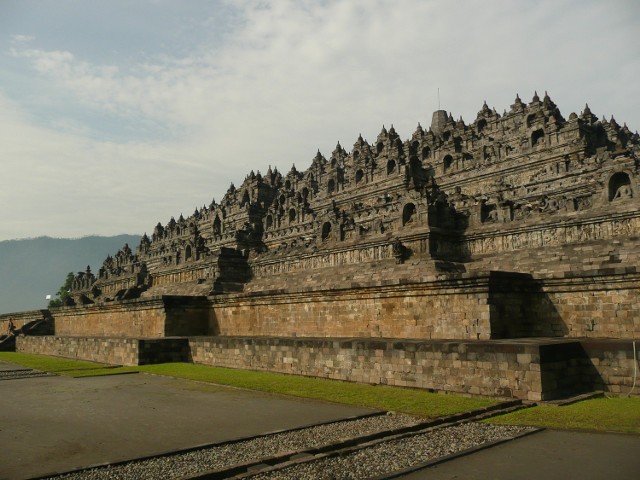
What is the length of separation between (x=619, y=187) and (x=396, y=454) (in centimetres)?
1924

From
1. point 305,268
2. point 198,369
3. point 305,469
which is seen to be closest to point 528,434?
point 305,469

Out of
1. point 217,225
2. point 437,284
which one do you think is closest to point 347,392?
point 437,284

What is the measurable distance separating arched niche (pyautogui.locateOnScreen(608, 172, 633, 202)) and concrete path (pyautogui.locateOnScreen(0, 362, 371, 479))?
16653mm

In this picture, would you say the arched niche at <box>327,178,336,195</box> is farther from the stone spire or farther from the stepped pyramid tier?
the stone spire

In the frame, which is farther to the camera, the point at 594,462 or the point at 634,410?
the point at 634,410

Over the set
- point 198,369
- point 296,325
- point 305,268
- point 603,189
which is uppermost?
point 603,189

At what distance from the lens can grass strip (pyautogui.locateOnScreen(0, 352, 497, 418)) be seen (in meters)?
11.2

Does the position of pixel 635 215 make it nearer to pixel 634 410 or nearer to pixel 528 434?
pixel 634 410

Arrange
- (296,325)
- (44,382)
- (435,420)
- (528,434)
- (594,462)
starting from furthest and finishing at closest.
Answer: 1. (296,325)
2. (44,382)
3. (435,420)
4. (528,434)
5. (594,462)

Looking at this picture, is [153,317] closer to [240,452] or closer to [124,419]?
[124,419]

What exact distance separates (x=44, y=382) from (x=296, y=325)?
9.39 meters

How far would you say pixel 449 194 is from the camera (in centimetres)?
4038

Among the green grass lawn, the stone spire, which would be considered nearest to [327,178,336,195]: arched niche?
the stone spire

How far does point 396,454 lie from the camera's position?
25.8 feet
